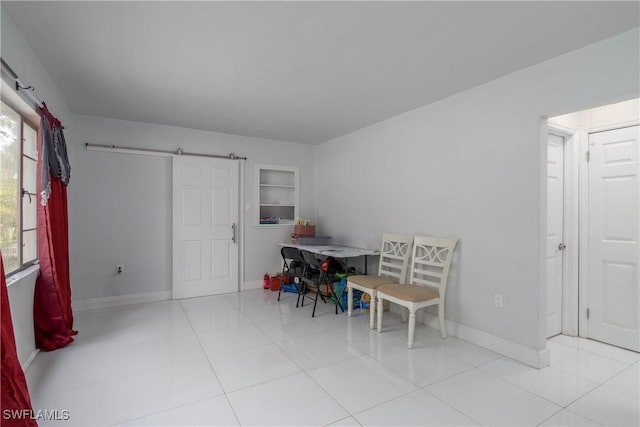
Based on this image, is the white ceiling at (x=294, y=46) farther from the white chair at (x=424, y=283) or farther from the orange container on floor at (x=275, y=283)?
the orange container on floor at (x=275, y=283)

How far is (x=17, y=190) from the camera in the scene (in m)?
2.49

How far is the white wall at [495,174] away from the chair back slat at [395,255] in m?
0.17

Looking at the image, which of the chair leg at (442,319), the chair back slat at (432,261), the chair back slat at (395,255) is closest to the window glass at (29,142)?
the chair back slat at (395,255)

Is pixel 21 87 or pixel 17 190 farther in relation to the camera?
pixel 17 190

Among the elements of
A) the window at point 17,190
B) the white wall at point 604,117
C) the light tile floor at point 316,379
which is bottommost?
the light tile floor at point 316,379

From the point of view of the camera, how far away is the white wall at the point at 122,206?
3877mm

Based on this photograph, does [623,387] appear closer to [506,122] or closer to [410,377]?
[410,377]

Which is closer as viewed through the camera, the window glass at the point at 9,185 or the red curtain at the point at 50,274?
the window glass at the point at 9,185

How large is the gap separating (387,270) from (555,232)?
1.73 m

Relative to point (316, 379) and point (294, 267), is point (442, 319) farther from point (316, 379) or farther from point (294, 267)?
point (294, 267)

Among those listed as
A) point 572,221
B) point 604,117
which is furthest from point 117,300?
point 604,117

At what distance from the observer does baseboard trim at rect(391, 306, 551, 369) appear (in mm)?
2488

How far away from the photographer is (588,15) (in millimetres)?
1874

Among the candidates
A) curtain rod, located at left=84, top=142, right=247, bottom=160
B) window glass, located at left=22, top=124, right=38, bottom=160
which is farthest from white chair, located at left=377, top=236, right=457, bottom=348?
window glass, located at left=22, top=124, right=38, bottom=160
